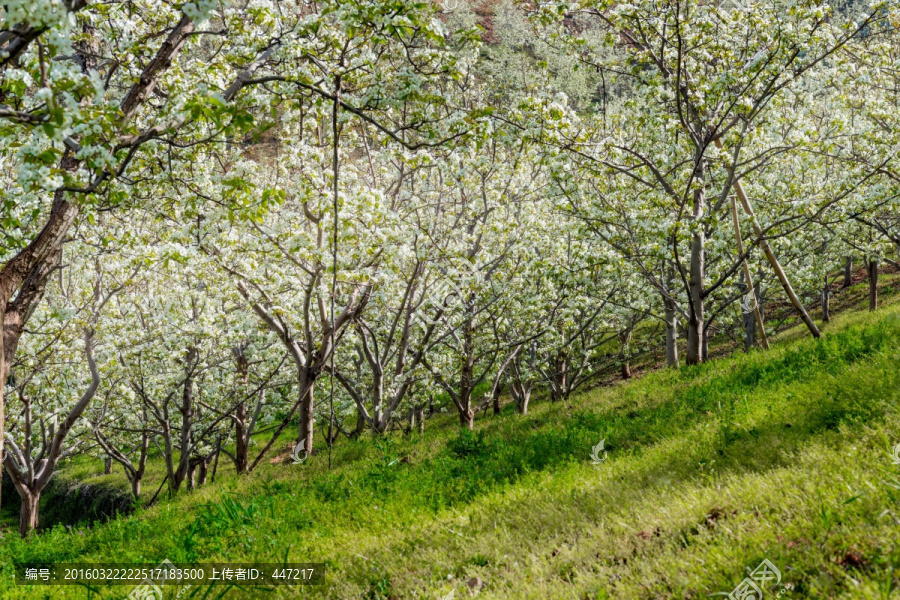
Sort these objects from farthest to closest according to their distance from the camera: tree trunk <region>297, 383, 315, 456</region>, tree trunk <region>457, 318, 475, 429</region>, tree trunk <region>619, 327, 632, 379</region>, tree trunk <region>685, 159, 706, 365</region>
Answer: tree trunk <region>619, 327, 632, 379</region>, tree trunk <region>457, 318, 475, 429</region>, tree trunk <region>297, 383, 315, 456</region>, tree trunk <region>685, 159, 706, 365</region>

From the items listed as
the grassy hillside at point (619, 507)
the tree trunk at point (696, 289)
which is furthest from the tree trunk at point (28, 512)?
the tree trunk at point (696, 289)

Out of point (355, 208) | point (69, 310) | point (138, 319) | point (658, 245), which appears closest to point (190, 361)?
point (138, 319)

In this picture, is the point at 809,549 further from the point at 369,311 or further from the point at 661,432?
the point at 369,311

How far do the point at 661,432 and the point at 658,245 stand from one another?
485cm

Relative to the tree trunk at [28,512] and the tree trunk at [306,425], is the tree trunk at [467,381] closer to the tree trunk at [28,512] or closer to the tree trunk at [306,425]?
the tree trunk at [306,425]

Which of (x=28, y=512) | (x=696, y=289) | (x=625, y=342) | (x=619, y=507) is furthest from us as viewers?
(x=625, y=342)

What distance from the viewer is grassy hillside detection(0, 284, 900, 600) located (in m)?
3.62

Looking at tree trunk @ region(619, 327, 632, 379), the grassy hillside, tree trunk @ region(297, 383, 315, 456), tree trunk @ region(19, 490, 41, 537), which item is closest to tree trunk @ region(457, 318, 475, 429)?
the grassy hillside

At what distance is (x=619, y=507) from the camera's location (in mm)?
5012

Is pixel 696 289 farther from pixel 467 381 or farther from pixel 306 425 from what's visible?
pixel 306 425

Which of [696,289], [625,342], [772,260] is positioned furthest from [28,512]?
[625,342]

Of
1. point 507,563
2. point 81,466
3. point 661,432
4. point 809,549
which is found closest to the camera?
point 809,549

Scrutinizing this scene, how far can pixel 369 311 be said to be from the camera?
1280 cm

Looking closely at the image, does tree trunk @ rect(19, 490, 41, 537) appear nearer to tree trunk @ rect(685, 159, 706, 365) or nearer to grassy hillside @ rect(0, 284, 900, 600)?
grassy hillside @ rect(0, 284, 900, 600)
